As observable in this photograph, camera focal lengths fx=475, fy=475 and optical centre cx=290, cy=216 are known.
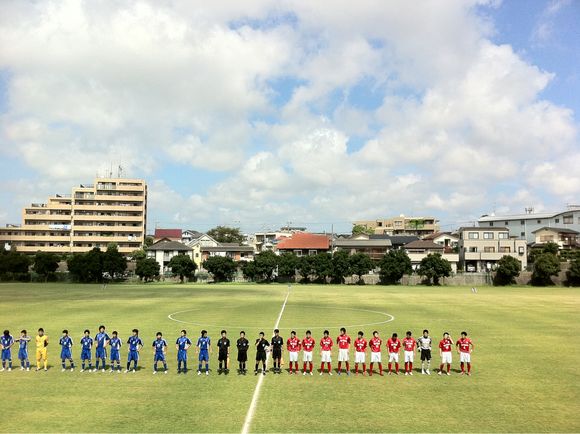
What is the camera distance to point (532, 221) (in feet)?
447

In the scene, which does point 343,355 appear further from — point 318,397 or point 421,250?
point 421,250

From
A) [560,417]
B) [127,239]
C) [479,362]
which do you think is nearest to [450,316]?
[479,362]

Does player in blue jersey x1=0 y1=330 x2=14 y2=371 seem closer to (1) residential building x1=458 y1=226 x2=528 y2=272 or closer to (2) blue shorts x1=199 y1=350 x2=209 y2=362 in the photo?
(2) blue shorts x1=199 y1=350 x2=209 y2=362

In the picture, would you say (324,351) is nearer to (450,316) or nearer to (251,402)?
(251,402)

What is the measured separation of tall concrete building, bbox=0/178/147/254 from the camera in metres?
140

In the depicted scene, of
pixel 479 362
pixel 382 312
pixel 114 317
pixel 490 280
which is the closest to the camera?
pixel 479 362

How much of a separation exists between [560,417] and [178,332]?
24.5 meters

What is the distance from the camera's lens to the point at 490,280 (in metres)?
100

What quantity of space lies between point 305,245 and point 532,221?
6600cm

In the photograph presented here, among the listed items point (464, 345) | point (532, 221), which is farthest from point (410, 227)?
point (464, 345)

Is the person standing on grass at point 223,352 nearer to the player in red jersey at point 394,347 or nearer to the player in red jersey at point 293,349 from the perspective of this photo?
the player in red jersey at point 293,349

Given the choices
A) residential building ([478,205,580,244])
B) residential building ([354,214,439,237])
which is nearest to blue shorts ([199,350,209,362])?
residential building ([478,205,580,244])

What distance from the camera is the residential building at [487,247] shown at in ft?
363

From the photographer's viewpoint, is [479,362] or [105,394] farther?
[479,362]
